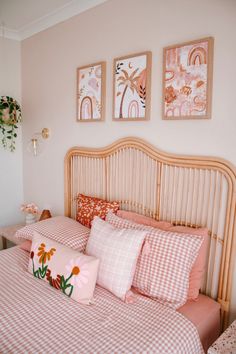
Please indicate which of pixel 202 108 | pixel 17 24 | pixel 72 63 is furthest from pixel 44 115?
pixel 202 108

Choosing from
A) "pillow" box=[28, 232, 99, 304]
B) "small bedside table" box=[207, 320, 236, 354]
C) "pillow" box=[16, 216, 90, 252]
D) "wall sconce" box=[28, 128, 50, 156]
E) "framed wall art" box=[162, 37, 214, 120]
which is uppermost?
"framed wall art" box=[162, 37, 214, 120]

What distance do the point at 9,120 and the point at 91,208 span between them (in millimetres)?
1408

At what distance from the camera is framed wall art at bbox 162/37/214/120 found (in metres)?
1.71

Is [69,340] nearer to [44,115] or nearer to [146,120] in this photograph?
[146,120]

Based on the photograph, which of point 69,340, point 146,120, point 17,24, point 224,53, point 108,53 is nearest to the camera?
point 69,340

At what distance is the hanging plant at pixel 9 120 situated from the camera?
2977 mm

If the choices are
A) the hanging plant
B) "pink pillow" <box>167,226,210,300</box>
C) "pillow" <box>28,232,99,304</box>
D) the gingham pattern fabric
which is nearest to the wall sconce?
the hanging plant

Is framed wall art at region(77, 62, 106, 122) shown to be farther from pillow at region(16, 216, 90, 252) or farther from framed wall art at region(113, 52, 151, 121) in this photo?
pillow at region(16, 216, 90, 252)

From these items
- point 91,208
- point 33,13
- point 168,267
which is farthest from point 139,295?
point 33,13

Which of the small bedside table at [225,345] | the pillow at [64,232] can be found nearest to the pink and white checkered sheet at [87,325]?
the small bedside table at [225,345]

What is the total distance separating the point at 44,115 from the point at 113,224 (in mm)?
1558

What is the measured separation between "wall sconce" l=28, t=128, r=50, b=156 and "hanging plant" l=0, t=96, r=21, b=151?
0.24 m

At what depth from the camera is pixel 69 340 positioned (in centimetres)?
132

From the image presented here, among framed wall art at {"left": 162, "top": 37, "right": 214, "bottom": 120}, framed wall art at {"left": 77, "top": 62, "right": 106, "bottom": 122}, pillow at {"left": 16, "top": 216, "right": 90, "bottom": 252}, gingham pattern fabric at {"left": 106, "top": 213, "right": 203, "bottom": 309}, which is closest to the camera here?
gingham pattern fabric at {"left": 106, "top": 213, "right": 203, "bottom": 309}
